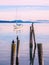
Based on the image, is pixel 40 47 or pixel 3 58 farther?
pixel 3 58

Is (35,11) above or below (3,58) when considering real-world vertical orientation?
above

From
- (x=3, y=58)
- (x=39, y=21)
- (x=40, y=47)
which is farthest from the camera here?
(x=3, y=58)

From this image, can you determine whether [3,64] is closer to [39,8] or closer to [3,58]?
[3,58]

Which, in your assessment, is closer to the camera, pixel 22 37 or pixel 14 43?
pixel 14 43

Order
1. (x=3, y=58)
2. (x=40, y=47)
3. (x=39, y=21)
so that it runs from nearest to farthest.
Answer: (x=40, y=47) < (x=39, y=21) < (x=3, y=58)

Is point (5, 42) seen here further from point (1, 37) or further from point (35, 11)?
point (35, 11)

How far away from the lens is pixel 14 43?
3.64m

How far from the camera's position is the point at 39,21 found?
531 centimetres

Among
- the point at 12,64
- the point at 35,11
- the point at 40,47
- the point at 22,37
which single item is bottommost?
the point at 12,64

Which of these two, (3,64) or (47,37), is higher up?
(47,37)

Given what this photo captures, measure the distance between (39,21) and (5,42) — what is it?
3.09ft

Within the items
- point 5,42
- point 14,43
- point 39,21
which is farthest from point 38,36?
point 14,43

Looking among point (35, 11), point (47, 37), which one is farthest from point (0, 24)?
point (47, 37)

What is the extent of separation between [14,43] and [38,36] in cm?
184
